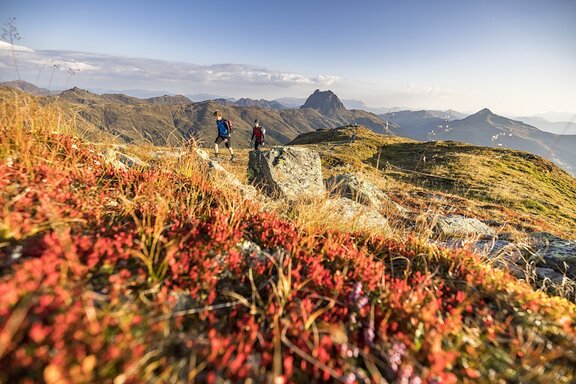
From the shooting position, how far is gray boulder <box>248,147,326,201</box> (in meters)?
13.7

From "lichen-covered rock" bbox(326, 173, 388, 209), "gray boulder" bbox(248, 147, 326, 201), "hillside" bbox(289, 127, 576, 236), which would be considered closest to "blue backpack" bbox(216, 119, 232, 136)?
"gray boulder" bbox(248, 147, 326, 201)

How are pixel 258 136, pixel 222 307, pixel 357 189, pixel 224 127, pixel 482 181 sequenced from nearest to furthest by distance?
pixel 222 307, pixel 357 189, pixel 224 127, pixel 258 136, pixel 482 181

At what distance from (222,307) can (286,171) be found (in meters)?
11.6

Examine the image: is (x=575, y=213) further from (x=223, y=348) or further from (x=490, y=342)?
(x=223, y=348)

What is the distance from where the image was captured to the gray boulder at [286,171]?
13727 millimetres

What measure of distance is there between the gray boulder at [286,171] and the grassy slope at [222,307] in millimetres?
8423

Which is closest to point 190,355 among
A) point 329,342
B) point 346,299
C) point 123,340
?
point 123,340

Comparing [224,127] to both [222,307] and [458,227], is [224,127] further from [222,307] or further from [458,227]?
[222,307]

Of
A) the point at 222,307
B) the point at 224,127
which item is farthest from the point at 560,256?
the point at 224,127

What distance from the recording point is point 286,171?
14617mm

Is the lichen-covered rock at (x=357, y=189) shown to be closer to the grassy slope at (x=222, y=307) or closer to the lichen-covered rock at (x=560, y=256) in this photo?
the lichen-covered rock at (x=560, y=256)

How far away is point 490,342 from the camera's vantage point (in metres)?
3.40

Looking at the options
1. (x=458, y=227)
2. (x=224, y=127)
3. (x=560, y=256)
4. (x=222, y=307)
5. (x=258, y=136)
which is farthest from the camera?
(x=258, y=136)

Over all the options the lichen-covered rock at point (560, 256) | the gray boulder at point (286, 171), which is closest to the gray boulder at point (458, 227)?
the lichen-covered rock at point (560, 256)
